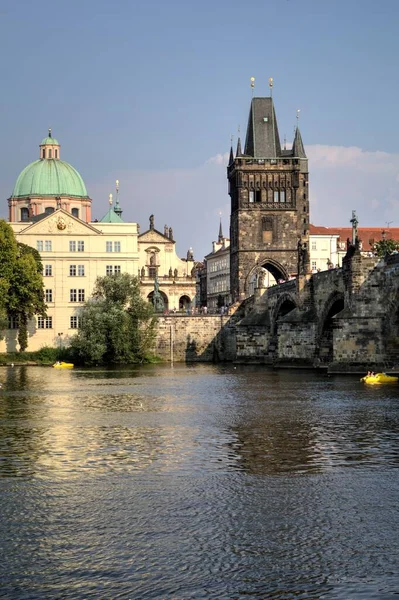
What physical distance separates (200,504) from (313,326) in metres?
50.7

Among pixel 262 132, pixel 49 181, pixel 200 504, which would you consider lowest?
pixel 200 504

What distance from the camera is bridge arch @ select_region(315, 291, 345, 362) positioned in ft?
209

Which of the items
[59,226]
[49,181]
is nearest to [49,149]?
[49,181]

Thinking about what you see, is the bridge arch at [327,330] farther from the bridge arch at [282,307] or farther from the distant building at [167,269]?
the distant building at [167,269]

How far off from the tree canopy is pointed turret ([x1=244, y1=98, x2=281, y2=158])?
34.3 m

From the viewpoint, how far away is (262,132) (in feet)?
343

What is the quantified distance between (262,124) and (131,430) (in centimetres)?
8198

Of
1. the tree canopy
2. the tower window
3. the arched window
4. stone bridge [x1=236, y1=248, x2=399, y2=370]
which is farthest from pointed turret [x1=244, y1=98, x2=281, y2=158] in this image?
the tree canopy

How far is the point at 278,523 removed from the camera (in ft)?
50.2

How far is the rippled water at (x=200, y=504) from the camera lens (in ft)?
40.8

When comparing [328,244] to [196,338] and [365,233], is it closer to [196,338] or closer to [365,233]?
[365,233]

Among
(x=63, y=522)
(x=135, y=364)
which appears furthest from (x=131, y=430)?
(x=135, y=364)

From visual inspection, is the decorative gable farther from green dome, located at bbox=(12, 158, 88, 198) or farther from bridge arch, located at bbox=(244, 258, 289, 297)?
green dome, located at bbox=(12, 158, 88, 198)

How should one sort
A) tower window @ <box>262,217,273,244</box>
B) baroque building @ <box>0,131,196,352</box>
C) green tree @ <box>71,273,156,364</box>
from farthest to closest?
tower window @ <box>262,217,273,244</box> < baroque building @ <box>0,131,196,352</box> < green tree @ <box>71,273,156,364</box>
